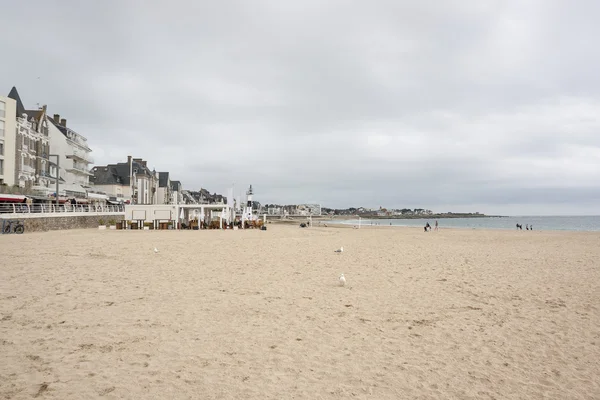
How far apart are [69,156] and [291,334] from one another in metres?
62.9

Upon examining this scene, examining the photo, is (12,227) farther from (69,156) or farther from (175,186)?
(175,186)

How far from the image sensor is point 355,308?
8.18m

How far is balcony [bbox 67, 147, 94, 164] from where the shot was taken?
58237 mm

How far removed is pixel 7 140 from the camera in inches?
1564

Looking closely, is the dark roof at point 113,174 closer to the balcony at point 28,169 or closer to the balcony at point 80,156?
the balcony at point 80,156

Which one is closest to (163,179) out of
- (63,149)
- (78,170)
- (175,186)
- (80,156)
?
(175,186)

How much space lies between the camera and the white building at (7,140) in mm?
39000

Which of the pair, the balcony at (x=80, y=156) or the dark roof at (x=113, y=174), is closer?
the balcony at (x=80, y=156)

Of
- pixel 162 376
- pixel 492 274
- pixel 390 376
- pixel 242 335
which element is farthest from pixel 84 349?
pixel 492 274

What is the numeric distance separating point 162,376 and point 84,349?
5.38 ft

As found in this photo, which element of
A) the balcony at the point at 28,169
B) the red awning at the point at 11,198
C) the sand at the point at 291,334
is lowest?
the sand at the point at 291,334

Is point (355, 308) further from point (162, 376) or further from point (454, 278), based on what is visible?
point (454, 278)

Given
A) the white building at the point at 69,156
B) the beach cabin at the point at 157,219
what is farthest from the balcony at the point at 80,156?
the beach cabin at the point at 157,219

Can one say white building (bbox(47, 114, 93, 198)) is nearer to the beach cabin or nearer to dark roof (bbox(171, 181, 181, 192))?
the beach cabin
